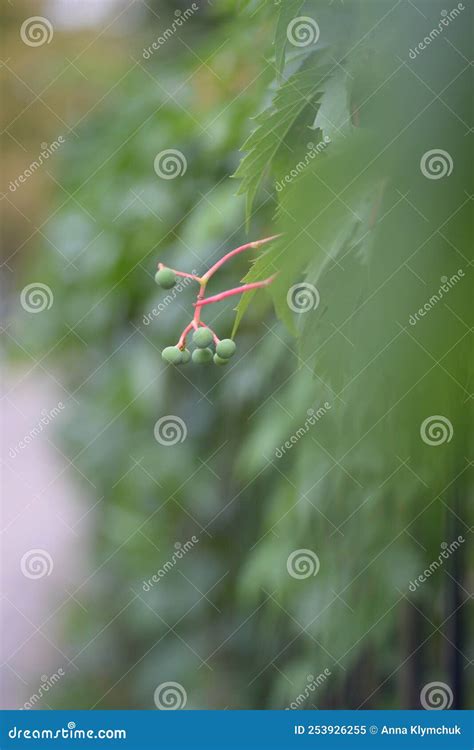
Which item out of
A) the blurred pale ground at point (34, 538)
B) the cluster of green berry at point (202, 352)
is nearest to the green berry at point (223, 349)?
the cluster of green berry at point (202, 352)

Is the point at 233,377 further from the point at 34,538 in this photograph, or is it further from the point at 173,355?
the point at 173,355

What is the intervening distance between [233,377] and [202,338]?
16.3 inches

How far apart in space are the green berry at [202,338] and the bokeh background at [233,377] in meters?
0.05

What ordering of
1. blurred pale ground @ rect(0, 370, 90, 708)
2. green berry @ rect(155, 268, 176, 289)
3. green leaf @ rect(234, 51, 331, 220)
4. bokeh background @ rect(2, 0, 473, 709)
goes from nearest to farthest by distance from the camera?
bokeh background @ rect(2, 0, 473, 709) → green leaf @ rect(234, 51, 331, 220) → green berry @ rect(155, 268, 176, 289) → blurred pale ground @ rect(0, 370, 90, 708)

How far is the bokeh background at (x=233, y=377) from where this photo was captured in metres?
0.31

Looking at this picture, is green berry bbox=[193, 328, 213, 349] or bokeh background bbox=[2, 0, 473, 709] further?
green berry bbox=[193, 328, 213, 349]

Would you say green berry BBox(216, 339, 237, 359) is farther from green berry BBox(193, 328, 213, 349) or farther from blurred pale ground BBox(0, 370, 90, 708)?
blurred pale ground BBox(0, 370, 90, 708)

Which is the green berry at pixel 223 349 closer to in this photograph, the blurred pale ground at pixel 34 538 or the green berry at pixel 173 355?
the green berry at pixel 173 355

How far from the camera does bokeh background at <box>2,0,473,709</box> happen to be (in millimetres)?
312

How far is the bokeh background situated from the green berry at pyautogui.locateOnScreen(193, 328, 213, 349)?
0.05m

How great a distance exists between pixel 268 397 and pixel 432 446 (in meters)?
0.45

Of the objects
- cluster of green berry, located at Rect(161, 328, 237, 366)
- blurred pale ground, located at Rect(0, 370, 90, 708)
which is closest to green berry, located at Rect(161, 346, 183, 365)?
cluster of green berry, located at Rect(161, 328, 237, 366)

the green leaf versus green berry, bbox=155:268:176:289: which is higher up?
the green leaf

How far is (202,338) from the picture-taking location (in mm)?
480
